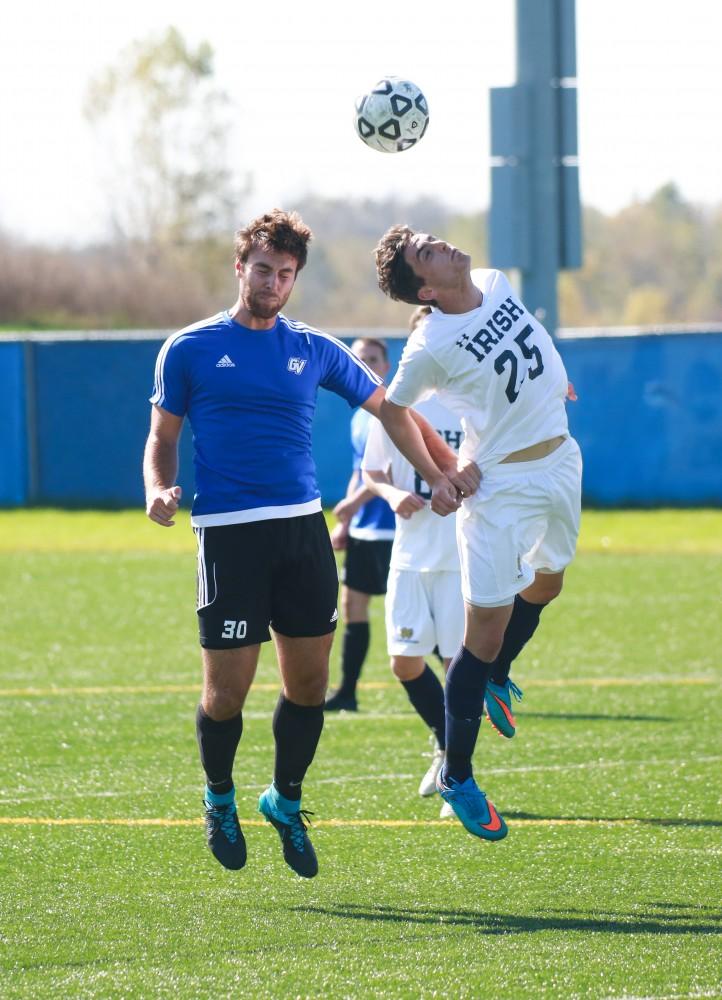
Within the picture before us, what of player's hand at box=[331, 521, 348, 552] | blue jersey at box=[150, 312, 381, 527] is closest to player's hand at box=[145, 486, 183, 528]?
blue jersey at box=[150, 312, 381, 527]

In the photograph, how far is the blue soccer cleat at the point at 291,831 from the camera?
5.89m

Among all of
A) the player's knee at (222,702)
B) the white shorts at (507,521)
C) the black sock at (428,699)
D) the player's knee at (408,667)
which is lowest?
the black sock at (428,699)

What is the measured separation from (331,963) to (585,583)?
10.4 metres

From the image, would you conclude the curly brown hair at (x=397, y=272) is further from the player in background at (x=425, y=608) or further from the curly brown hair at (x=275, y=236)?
the player in background at (x=425, y=608)

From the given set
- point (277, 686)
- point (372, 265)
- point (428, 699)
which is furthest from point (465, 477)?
point (372, 265)

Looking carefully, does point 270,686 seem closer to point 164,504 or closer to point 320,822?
point 320,822

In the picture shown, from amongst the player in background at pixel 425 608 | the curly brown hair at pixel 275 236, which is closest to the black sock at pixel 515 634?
the player in background at pixel 425 608

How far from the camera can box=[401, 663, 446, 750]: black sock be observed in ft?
24.0

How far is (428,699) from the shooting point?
7352mm

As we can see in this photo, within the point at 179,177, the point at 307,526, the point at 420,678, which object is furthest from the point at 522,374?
the point at 179,177

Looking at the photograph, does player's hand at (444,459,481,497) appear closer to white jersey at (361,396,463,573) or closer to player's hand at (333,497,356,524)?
white jersey at (361,396,463,573)

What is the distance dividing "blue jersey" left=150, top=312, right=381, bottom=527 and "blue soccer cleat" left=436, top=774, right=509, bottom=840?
1.27 meters

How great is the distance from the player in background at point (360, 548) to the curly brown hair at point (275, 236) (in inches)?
121

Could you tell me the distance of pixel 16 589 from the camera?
15.3 m
